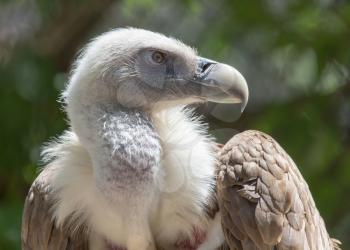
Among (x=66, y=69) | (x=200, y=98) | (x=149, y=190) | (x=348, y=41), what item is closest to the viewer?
(x=149, y=190)

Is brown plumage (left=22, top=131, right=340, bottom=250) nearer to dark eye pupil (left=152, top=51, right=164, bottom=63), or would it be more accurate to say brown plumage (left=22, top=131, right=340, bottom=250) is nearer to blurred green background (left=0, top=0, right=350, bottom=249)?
dark eye pupil (left=152, top=51, right=164, bottom=63)

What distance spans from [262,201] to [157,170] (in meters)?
0.33

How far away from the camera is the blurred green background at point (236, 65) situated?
522 centimetres

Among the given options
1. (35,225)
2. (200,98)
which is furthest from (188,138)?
(35,225)

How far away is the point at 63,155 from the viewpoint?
3453mm

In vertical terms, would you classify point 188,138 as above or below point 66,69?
above

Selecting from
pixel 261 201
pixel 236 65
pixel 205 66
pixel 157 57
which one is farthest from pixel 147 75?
pixel 236 65

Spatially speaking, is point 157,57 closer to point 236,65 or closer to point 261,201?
point 261,201

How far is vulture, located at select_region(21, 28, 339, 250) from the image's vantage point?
3.20m

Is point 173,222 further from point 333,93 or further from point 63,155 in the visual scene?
point 333,93

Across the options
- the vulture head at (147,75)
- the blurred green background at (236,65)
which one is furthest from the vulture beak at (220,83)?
the blurred green background at (236,65)

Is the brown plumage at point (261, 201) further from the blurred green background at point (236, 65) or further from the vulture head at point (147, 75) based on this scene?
the blurred green background at point (236, 65)

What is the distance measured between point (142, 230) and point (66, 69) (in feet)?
8.81

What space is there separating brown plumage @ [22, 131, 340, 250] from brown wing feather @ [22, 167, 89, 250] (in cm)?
1
